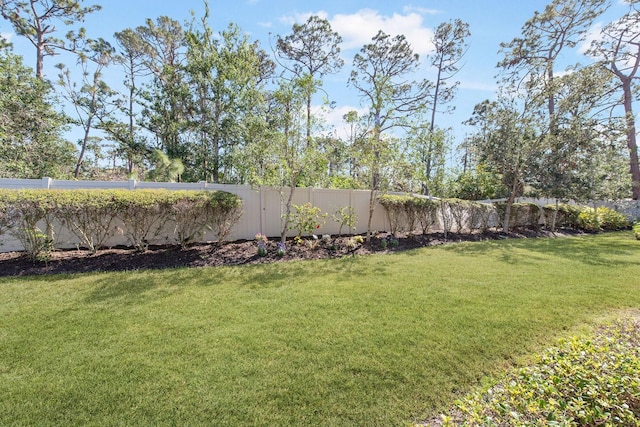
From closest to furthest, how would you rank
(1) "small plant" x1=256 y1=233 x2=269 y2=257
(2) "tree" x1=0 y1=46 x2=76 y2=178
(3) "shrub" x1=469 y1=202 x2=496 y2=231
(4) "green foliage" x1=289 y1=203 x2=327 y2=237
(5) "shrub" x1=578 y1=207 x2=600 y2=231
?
(1) "small plant" x1=256 y1=233 x2=269 y2=257 → (4) "green foliage" x1=289 y1=203 x2=327 y2=237 → (2) "tree" x1=0 y1=46 x2=76 y2=178 → (3) "shrub" x1=469 y1=202 x2=496 y2=231 → (5) "shrub" x1=578 y1=207 x2=600 y2=231

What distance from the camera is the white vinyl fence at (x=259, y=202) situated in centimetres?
548

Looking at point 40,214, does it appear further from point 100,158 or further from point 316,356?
point 100,158

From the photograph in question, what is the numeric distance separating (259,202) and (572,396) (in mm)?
6761

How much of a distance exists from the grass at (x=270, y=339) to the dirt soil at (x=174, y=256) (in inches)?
18.9

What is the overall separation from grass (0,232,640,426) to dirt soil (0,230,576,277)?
480 millimetres

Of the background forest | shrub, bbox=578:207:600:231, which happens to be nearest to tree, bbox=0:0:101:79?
the background forest

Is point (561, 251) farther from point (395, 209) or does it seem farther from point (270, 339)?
point (270, 339)

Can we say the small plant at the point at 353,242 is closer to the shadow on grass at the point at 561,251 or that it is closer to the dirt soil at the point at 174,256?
the dirt soil at the point at 174,256

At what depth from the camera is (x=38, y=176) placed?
38.9ft

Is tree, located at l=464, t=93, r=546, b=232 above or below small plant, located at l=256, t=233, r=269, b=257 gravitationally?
above

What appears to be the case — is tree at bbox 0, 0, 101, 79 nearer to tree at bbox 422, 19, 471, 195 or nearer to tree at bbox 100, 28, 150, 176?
tree at bbox 100, 28, 150, 176

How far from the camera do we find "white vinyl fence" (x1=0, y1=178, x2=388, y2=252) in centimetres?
548

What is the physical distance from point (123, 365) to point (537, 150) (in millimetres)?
13175

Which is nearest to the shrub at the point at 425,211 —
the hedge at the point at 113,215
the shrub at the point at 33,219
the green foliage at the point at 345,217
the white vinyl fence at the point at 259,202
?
the white vinyl fence at the point at 259,202
